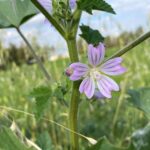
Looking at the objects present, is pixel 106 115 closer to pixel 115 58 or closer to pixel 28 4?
pixel 28 4

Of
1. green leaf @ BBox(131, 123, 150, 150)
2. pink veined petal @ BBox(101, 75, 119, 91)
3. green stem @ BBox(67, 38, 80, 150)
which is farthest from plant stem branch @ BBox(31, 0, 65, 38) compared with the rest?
green leaf @ BBox(131, 123, 150, 150)

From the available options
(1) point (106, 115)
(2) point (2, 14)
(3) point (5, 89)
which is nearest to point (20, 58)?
(3) point (5, 89)

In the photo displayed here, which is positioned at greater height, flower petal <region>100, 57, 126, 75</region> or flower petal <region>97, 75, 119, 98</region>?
flower petal <region>100, 57, 126, 75</region>

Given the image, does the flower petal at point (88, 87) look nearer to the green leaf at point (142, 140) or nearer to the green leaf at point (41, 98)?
the green leaf at point (41, 98)

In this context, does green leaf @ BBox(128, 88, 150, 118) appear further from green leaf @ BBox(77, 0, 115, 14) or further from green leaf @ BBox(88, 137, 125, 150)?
green leaf @ BBox(77, 0, 115, 14)

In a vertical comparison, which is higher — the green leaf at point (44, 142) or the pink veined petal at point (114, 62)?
the pink veined petal at point (114, 62)

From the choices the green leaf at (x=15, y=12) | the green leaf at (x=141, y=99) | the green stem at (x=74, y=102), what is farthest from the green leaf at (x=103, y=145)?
the green leaf at (x=15, y=12)
